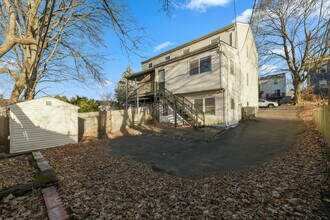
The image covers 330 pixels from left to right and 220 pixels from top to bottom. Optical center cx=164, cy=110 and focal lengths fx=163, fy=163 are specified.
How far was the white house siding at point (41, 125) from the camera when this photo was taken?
8.05 metres

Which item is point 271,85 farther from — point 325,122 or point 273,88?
point 325,122

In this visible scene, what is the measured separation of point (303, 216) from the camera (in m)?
2.63

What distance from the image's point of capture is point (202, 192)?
366cm

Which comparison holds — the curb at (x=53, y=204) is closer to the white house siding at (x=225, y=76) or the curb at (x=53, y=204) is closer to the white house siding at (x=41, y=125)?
the white house siding at (x=41, y=125)

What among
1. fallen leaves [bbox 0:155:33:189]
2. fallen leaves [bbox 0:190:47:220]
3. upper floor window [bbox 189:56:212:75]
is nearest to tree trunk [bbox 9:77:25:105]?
fallen leaves [bbox 0:155:33:189]

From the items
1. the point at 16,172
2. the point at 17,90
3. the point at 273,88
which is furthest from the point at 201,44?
the point at 273,88

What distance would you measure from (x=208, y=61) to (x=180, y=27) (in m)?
6.63

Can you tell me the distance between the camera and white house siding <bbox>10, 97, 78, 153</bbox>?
805 centimetres

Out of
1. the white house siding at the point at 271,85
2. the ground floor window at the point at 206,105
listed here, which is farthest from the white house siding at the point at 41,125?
the white house siding at the point at 271,85

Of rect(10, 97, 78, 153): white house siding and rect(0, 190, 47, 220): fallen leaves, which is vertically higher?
rect(10, 97, 78, 153): white house siding

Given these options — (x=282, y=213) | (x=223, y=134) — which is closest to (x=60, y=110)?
(x=223, y=134)

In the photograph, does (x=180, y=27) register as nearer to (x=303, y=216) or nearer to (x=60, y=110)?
(x=303, y=216)

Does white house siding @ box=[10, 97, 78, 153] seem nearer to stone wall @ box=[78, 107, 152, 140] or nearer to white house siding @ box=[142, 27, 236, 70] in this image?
stone wall @ box=[78, 107, 152, 140]

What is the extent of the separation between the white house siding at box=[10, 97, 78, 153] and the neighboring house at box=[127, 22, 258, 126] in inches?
280
